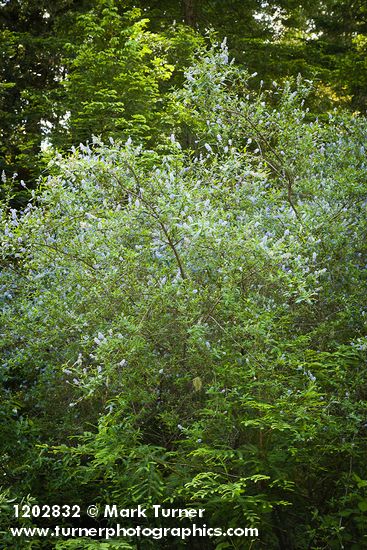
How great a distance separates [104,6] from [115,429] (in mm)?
13110

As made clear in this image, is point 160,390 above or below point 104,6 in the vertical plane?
below

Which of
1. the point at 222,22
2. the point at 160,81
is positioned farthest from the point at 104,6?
the point at 222,22

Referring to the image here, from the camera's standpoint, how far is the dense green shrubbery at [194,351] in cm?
414

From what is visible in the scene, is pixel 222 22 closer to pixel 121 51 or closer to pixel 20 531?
pixel 121 51

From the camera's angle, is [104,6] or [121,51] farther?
[104,6]

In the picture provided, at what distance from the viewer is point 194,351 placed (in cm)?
450

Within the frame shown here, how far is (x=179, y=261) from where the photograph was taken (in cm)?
475

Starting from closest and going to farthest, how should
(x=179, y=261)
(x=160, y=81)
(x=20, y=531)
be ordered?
1. (x=20, y=531)
2. (x=179, y=261)
3. (x=160, y=81)

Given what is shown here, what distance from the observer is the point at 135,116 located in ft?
40.6

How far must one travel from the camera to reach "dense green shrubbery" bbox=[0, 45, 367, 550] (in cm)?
414

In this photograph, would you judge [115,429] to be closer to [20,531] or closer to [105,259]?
[20,531]

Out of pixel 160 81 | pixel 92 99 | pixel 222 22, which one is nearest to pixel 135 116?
pixel 92 99

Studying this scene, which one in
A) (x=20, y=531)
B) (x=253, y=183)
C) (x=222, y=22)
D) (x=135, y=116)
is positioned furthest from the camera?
(x=222, y=22)

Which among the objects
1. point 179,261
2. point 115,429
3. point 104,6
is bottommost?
point 115,429
